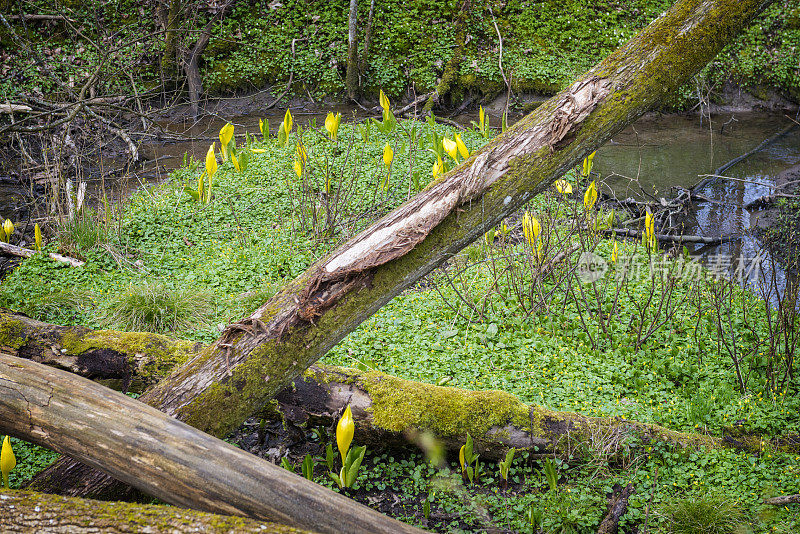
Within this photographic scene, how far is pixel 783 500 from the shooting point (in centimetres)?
254

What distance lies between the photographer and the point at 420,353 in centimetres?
398

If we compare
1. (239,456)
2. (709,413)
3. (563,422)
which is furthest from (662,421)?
(239,456)

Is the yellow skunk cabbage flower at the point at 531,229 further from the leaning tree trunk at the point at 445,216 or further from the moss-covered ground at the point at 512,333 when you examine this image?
the leaning tree trunk at the point at 445,216

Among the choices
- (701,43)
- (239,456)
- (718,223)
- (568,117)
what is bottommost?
(718,223)

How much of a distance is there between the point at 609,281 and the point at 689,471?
2255mm

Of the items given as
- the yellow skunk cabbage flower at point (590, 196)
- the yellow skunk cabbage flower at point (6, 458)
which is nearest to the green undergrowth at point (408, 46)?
the yellow skunk cabbage flower at point (590, 196)

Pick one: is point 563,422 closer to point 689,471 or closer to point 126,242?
point 689,471

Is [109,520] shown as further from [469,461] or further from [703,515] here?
[703,515]

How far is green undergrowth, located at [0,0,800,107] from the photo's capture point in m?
9.91

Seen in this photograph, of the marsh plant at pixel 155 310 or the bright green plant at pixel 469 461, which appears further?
the marsh plant at pixel 155 310

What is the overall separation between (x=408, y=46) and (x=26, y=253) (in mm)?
7646

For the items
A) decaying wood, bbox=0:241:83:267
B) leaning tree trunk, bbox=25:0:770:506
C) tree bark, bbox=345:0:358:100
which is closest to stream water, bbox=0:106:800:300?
tree bark, bbox=345:0:358:100

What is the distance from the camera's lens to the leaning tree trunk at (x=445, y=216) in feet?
8.23

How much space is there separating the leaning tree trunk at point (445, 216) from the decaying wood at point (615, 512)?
1365 millimetres
